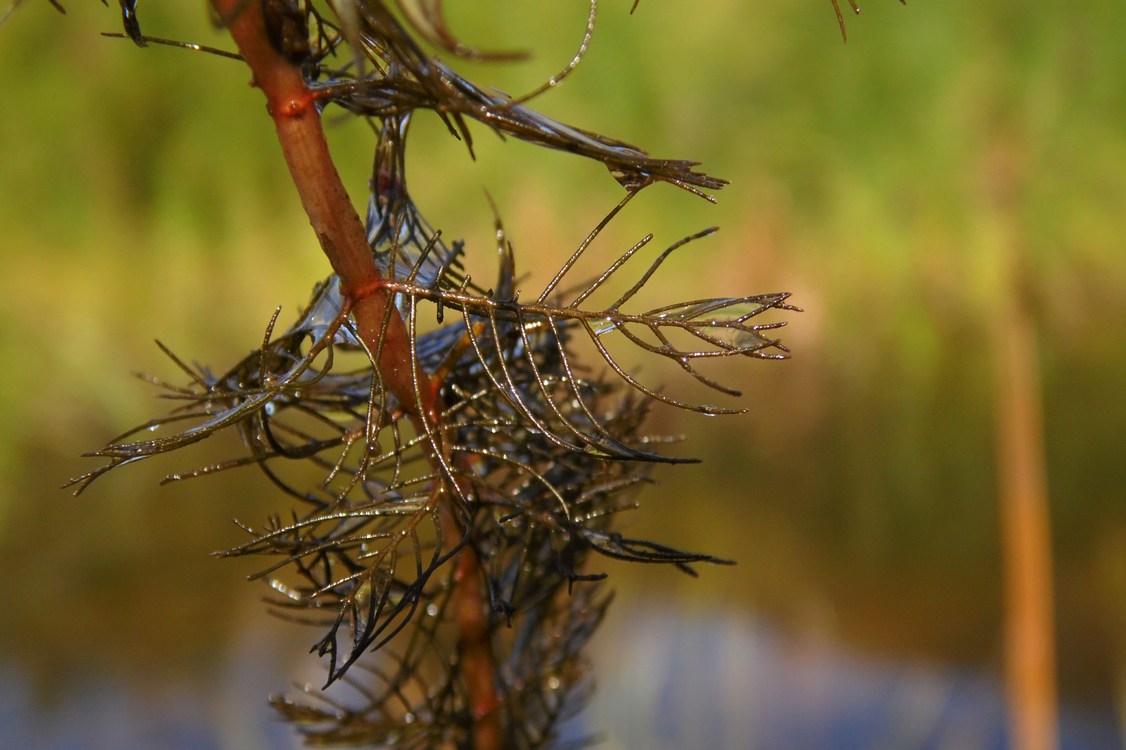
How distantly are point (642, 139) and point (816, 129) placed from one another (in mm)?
179

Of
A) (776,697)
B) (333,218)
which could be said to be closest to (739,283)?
(776,697)

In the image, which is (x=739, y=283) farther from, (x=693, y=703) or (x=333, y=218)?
(x=333, y=218)

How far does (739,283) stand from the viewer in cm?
97

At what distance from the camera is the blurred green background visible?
857mm

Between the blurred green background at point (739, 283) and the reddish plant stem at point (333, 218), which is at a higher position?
the blurred green background at point (739, 283)

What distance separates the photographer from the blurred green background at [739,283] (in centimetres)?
86

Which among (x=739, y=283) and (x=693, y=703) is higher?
(x=739, y=283)

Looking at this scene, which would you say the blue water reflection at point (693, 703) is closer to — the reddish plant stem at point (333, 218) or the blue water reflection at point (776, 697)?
the blue water reflection at point (776, 697)

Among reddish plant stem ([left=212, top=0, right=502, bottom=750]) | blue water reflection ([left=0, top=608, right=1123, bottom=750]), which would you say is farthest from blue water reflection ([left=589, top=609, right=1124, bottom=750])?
reddish plant stem ([left=212, top=0, right=502, bottom=750])

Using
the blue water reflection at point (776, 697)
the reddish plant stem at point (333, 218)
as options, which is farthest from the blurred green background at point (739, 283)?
the reddish plant stem at point (333, 218)

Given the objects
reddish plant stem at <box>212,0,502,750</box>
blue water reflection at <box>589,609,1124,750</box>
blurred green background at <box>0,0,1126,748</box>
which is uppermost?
blurred green background at <box>0,0,1126,748</box>

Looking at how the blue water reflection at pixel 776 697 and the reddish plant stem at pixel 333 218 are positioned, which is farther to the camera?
the blue water reflection at pixel 776 697

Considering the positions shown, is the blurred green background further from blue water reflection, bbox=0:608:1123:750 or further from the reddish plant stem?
the reddish plant stem

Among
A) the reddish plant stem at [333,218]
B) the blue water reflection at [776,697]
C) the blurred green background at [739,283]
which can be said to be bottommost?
the reddish plant stem at [333,218]
